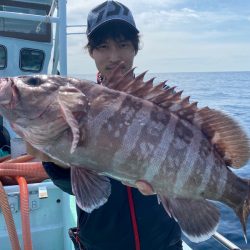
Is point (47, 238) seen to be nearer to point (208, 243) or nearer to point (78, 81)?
point (78, 81)

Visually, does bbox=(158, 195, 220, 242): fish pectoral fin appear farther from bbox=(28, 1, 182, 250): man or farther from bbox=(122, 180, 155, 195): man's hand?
bbox=(28, 1, 182, 250): man

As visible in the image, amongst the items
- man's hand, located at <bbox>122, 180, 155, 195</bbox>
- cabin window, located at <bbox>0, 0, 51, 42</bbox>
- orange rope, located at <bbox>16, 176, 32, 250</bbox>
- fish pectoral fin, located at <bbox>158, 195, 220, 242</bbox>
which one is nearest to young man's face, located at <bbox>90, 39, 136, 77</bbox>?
man's hand, located at <bbox>122, 180, 155, 195</bbox>

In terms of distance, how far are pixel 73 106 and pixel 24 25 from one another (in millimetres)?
8248

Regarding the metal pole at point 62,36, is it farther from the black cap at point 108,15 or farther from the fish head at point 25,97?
the fish head at point 25,97

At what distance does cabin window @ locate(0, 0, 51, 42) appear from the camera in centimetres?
936

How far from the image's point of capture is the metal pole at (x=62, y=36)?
6590 millimetres

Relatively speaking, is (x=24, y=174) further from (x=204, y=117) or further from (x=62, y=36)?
(x=62, y=36)

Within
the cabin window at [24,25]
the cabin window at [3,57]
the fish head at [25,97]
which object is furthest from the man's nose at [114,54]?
the cabin window at [3,57]

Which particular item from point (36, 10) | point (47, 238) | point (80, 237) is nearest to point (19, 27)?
point (36, 10)

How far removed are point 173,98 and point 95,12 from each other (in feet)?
3.97

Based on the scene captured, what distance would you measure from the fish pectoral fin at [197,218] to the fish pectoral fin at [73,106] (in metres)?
0.77

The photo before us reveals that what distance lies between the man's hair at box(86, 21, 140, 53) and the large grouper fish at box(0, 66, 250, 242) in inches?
31.8

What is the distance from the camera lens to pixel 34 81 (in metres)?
2.29

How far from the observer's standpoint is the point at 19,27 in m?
9.76
